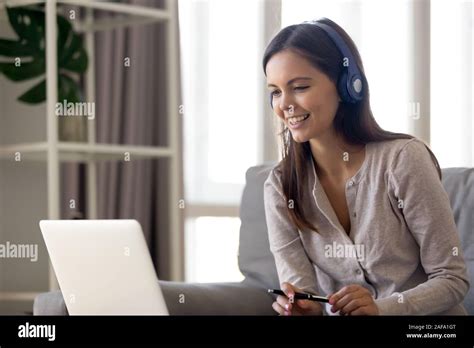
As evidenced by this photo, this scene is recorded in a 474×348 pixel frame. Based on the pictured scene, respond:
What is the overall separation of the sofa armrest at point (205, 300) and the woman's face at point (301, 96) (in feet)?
0.89

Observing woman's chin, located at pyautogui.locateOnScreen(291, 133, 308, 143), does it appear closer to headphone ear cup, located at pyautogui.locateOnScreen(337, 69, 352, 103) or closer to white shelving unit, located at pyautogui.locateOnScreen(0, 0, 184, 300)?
headphone ear cup, located at pyautogui.locateOnScreen(337, 69, 352, 103)

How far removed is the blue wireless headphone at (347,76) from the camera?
4.53ft

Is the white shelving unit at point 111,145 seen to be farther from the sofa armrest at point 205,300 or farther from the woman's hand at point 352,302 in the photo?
the woman's hand at point 352,302

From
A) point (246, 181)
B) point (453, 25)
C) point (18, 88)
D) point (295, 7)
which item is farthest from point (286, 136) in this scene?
point (18, 88)

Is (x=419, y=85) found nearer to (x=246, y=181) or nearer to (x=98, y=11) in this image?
(x=246, y=181)

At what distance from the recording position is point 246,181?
56.7 inches

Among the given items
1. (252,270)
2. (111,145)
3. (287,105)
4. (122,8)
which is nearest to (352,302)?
(252,270)

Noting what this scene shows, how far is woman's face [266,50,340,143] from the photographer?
1.39 meters

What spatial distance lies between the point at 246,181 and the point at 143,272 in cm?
26

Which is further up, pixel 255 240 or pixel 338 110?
pixel 338 110

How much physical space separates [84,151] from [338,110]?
1.34 ft

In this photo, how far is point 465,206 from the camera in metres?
1.46

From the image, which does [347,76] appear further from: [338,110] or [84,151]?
[84,151]

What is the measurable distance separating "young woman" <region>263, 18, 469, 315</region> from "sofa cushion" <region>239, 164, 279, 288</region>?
2cm
